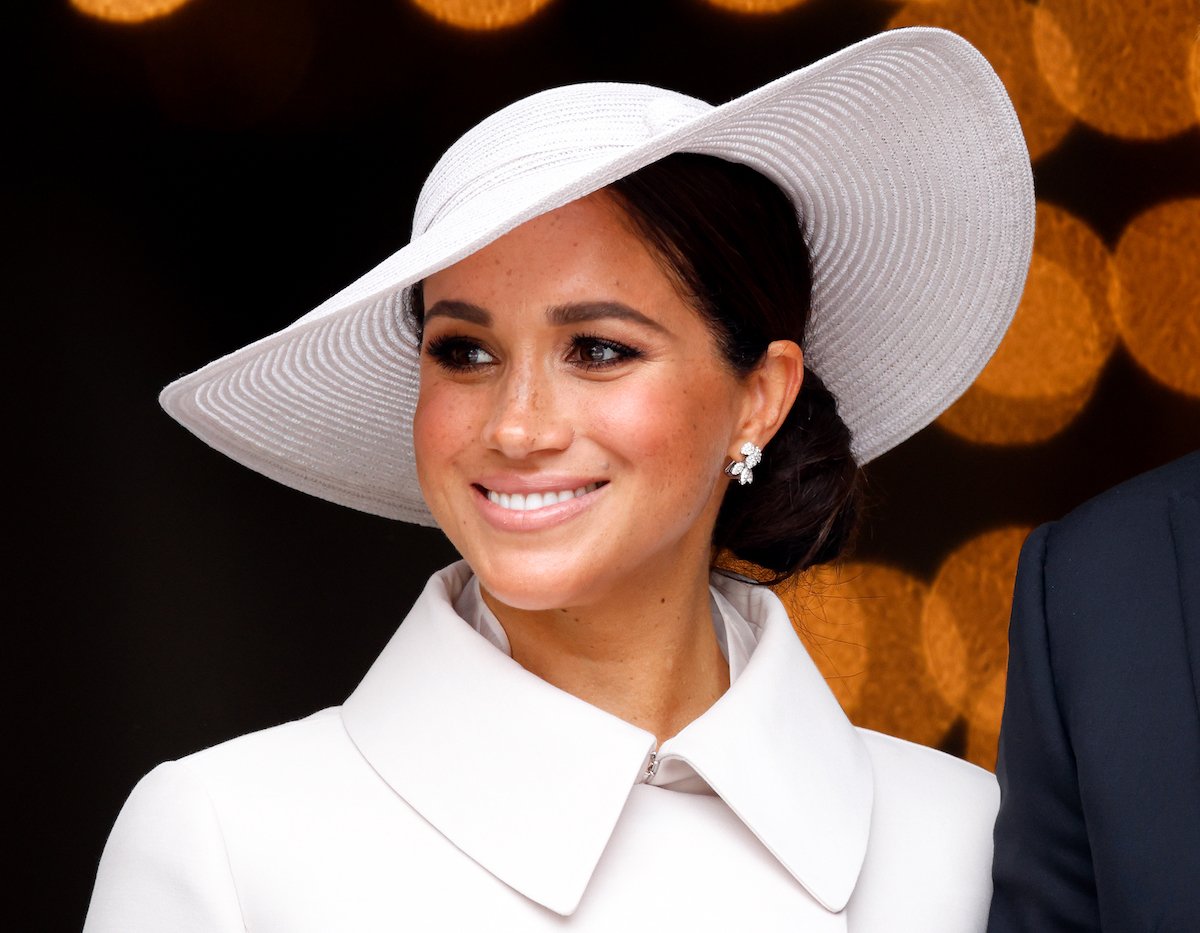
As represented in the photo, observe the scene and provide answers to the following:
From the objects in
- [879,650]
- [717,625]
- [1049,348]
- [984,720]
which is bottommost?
[984,720]

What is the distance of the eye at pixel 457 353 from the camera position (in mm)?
1914

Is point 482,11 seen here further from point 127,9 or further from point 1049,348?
point 1049,348

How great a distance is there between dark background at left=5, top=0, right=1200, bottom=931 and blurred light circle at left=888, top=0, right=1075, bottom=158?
0.23 meters

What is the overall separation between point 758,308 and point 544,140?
30 centimetres

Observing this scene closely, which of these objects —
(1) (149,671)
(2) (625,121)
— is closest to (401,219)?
(1) (149,671)

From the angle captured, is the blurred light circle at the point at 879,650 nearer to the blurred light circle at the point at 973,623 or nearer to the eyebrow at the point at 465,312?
the blurred light circle at the point at 973,623

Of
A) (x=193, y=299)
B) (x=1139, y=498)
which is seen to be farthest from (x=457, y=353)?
(x=193, y=299)

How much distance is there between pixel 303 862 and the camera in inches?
69.7

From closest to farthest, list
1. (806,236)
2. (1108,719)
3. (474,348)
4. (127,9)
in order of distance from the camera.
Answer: (1108,719), (474,348), (806,236), (127,9)

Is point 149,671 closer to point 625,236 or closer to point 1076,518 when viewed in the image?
point 625,236

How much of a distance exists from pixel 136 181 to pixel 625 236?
1.08 meters

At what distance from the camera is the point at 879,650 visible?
322 centimetres

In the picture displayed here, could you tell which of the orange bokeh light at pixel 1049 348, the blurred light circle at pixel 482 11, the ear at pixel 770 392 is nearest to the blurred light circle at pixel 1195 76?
the orange bokeh light at pixel 1049 348

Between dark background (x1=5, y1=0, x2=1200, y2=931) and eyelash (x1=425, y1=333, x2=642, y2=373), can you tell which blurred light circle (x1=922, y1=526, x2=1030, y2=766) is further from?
eyelash (x1=425, y1=333, x2=642, y2=373)
